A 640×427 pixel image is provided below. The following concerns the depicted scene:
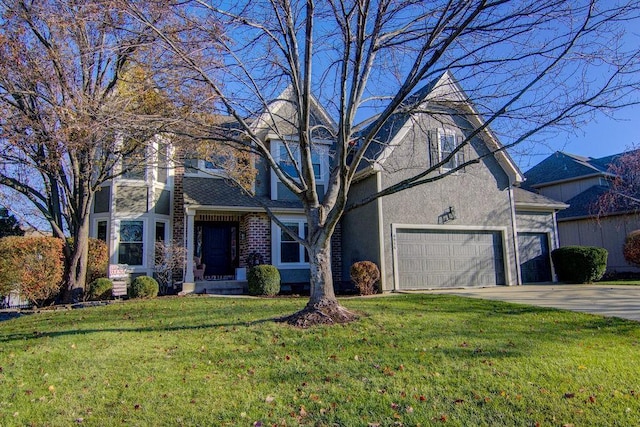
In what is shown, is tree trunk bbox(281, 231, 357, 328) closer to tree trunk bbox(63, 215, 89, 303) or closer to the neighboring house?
tree trunk bbox(63, 215, 89, 303)

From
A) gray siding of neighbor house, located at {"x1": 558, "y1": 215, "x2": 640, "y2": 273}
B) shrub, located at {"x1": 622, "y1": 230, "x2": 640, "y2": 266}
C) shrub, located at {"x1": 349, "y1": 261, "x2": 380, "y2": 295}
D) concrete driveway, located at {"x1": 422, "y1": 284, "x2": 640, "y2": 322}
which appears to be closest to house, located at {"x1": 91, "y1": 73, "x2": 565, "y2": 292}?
shrub, located at {"x1": 349, "y1": 261, "x2": 380, "y2": 295}

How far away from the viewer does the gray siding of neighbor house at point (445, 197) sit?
13750 millimetres

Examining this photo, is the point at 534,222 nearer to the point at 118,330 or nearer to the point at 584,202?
the point at 584,202

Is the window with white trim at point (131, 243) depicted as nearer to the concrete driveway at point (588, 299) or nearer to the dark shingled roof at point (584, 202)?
the concrete driveway at point (588, 299)

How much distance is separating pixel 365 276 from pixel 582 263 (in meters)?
8.20

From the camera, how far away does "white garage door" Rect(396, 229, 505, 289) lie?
13773mm

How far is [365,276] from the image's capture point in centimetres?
1264

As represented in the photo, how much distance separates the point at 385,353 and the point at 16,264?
987cm

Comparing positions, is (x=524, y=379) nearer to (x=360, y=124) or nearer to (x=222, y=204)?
(x=360, y=124)

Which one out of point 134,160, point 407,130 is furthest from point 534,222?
point 134,160

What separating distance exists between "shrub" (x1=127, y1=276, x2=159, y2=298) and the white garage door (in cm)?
730

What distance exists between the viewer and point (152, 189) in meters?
14.4

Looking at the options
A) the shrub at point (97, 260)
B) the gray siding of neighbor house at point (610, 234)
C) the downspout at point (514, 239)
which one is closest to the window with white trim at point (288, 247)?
the shrub at point (97, 260)

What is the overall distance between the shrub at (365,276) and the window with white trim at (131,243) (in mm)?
6915
